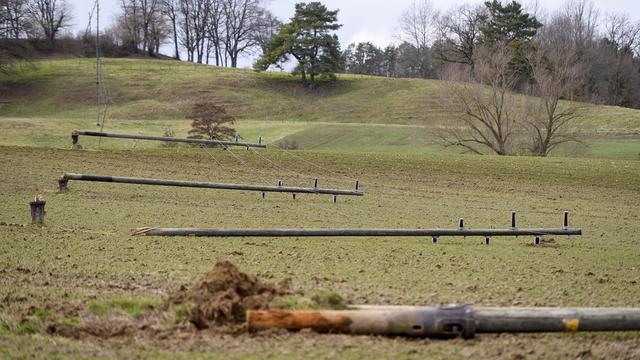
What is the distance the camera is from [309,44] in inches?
3246

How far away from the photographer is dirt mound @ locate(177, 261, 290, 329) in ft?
22.0

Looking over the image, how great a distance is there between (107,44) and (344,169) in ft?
268

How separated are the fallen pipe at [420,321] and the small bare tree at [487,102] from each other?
1502 inches

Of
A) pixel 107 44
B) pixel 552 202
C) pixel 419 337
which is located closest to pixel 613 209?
pixel 552 202

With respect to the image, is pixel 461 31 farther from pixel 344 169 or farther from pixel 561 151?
pixel 344 169

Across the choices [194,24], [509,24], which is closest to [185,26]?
[194,24]

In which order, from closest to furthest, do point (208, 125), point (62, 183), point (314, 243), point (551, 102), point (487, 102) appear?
1. point (314, 243)
2. point (62, 183)
3. point (208, 125)
4. point (551, 102)
5. point (487, 102)

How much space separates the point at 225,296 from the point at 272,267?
3288mm

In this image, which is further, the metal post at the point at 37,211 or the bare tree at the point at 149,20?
the bare tree at the point at 149,20

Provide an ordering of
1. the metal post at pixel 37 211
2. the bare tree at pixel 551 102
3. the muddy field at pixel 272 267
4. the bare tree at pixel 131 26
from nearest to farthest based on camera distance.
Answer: the muddy field at pixel 272 267
the metal post at pixel 37 211
the bare tree at pixel 551 102
the bare tree at pixel 131 26

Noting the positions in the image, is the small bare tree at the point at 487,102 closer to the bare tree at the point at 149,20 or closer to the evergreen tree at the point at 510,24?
the evergreen tree at the point at 510,24

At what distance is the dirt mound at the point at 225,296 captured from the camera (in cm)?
669

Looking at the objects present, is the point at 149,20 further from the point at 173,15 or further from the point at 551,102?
the point at 551,102

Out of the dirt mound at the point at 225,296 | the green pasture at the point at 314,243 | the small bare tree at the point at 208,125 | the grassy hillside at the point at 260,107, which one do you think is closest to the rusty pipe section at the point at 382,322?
the green pasture at the point at 314,243
